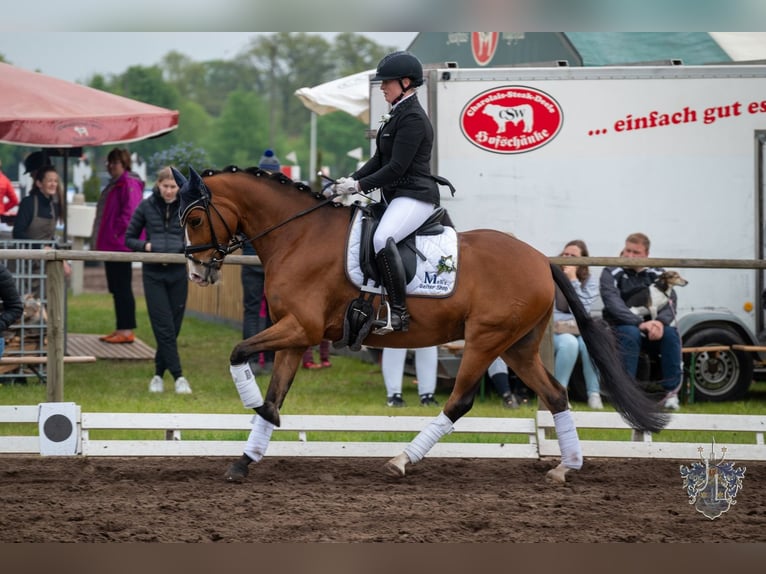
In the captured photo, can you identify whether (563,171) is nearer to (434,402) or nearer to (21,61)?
(434,402)

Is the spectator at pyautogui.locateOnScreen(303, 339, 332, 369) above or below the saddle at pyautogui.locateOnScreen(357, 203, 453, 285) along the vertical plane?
below

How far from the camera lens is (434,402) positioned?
1068cm

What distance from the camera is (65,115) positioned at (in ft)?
39.9

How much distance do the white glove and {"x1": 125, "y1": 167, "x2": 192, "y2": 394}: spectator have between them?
4.24m

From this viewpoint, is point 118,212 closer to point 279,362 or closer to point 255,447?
point 279,362

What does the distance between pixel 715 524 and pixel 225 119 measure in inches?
3168

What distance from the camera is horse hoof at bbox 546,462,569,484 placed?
7.51 m

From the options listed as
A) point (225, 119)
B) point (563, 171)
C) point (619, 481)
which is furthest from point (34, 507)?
point (225, 119)

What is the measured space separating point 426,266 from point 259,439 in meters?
1.60

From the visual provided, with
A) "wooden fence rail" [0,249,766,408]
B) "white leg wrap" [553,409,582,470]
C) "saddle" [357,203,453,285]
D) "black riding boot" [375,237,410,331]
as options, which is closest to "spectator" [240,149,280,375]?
"wooden fence rail" [0,249,766,408]

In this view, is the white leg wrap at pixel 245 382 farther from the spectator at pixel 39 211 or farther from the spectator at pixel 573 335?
the spectator at pixel 39 211

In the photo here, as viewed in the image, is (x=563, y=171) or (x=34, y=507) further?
(x=563, y=171)

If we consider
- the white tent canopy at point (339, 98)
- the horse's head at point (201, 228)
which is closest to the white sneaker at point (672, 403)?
the horse's head at point (201, 228)

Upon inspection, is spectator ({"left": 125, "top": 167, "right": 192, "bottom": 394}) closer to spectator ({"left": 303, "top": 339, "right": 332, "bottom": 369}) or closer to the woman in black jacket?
spectator ({"left": 303, "top": 339, "right": 332, "bottom": 369})
